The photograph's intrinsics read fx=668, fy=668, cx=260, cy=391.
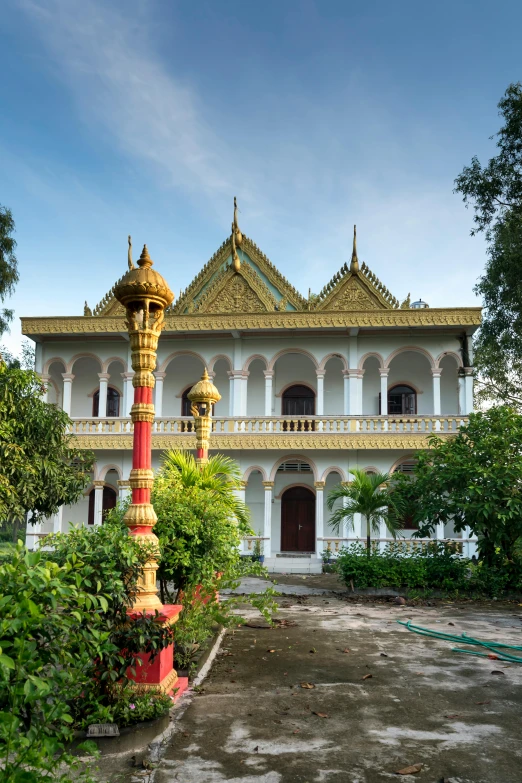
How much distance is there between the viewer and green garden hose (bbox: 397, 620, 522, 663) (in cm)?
680

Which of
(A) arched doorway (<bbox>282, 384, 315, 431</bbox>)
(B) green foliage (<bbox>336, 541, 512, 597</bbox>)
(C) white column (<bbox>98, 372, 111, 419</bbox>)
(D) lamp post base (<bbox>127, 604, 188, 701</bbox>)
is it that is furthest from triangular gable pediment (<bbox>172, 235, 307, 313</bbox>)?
(D) lamp post base (<bbox>127, 604, 188, 701</bbox>)

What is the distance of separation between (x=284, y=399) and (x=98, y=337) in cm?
577

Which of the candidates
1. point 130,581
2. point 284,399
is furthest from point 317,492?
point 130,581

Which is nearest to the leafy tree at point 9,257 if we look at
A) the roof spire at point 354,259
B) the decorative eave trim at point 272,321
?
the decorative eave trim at point 272,321

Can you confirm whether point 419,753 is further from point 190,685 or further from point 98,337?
point 98,337

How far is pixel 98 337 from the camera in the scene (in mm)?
19438

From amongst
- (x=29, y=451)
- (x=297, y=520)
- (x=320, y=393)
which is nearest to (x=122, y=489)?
(x=297, y=520)

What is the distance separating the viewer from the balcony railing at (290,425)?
57.5 ft

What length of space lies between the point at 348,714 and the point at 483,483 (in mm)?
7519

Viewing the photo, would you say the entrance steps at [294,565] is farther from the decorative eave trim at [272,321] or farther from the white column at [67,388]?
the white column at [67,388]

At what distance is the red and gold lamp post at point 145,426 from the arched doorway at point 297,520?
14.1m

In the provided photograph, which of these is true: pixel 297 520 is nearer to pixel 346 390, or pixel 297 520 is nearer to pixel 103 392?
pixel 346 390

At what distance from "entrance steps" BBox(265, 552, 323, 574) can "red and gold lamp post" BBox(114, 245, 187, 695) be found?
11789 millimetres

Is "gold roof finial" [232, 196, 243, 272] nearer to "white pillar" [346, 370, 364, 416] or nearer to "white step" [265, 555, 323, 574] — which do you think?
"white pillar" [346, 370, 364, 416]
